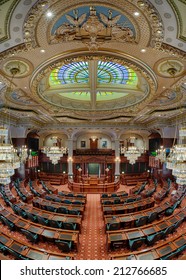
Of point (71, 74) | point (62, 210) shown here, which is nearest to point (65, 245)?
point (62, 210)

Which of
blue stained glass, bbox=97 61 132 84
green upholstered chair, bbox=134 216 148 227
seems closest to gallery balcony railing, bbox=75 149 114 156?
green upholstered chair, bbox=134 216 148 227

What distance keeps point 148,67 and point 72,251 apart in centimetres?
823

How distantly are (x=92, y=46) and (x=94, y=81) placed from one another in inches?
120

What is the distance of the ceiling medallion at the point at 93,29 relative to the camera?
373 cm

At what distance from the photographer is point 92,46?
469cm

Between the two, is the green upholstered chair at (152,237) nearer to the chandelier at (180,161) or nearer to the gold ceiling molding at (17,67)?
the chandelier at (180,161)

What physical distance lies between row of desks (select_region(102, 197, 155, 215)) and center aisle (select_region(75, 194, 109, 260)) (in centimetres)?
79

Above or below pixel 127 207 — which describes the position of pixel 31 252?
above

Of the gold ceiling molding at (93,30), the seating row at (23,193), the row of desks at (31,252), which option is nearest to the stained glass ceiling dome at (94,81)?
the gold ceiling molding at (93,30)

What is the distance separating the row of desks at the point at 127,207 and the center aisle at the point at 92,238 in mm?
787

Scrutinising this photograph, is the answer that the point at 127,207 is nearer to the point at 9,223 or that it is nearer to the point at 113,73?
the point at 9,223

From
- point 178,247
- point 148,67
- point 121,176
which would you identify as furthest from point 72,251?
point 121,176

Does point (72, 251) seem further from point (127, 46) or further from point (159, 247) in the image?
point (127, 46)

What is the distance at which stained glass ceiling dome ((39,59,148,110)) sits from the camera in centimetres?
703
